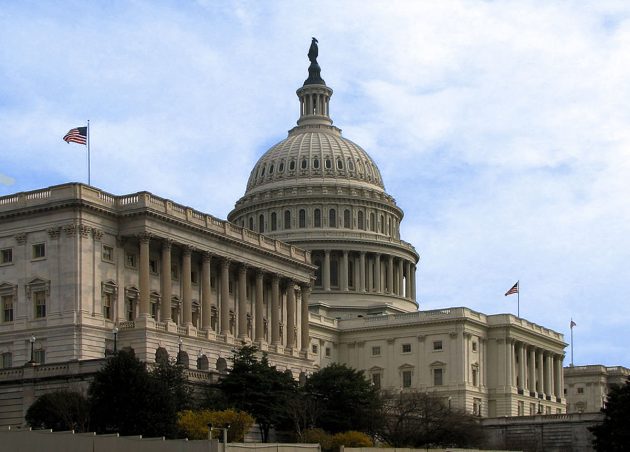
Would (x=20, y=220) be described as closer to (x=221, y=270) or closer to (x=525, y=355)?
(x=221, y=270)

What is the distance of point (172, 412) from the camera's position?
87562 millimetres

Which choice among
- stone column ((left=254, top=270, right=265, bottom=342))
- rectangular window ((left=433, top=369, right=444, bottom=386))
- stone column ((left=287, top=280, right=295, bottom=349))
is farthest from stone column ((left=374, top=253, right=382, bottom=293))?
stone column ((left=254, top=270, right=265, bottom=342))

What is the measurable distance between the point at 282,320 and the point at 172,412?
164ft

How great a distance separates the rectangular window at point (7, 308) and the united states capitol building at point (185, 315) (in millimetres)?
115

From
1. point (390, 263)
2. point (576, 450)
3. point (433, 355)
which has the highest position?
point (390, 263)

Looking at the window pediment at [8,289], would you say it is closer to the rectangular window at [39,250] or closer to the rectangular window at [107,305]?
the rectangular window at [39,250]

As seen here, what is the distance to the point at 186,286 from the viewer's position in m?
120

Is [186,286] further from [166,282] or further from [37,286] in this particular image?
[37,286]

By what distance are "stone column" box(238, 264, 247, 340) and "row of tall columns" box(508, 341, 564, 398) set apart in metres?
53.2

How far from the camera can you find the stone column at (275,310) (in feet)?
440

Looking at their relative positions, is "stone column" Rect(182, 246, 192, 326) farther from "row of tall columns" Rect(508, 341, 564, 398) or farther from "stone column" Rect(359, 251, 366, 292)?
"stone column" Rect(359, 251, 366, 292)

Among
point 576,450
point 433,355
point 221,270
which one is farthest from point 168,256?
point 433,355

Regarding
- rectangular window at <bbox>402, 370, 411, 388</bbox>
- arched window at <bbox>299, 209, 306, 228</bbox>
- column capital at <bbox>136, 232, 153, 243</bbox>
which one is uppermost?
arched window at <bbox>299, 209, 306, 228</bbox>

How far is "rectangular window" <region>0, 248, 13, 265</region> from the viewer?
114 meters
